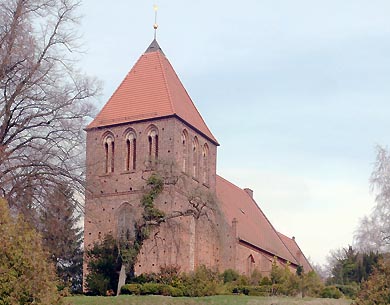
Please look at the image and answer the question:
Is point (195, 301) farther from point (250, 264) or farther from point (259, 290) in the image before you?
point (250, 264)

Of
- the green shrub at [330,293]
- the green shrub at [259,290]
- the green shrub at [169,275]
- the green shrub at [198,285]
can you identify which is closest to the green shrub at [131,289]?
the green shrub at [169,275]

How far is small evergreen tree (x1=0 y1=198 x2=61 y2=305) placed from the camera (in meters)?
20.0

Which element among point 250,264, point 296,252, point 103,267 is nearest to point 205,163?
point 250,264

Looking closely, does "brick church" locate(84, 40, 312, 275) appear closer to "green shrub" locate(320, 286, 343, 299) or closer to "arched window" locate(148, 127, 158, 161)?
"arched window" locate(148, 127, 158, 161)

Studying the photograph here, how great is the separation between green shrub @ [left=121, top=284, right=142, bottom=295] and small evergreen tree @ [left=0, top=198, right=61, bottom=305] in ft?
52.7

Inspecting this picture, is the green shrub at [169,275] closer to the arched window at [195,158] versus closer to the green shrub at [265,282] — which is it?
the green shrub at [265,282]

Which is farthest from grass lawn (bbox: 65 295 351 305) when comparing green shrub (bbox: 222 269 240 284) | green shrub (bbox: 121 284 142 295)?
green shrub (bbox: 222 269 240 284)

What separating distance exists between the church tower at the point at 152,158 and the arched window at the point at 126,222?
0.07 m

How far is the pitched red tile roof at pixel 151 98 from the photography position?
4569 centimetres

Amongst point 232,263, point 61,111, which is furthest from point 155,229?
point 61,111

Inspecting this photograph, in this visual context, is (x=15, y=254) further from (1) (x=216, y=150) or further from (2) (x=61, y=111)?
(1) (x=216, y=150)

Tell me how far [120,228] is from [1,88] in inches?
690

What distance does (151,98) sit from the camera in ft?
152

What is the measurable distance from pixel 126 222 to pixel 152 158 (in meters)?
3.68
